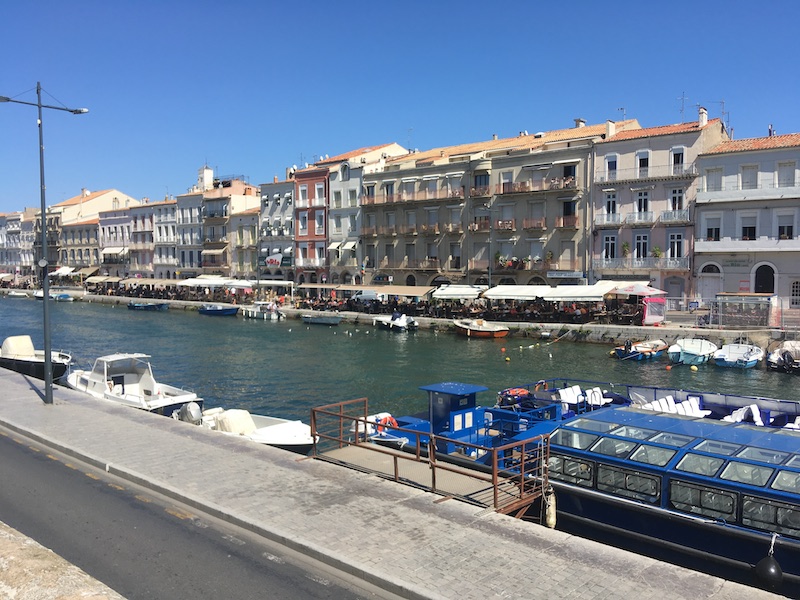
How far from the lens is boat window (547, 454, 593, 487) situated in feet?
38.8

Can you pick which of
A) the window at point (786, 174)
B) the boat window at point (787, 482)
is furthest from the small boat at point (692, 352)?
the boat window at point (787, 482)

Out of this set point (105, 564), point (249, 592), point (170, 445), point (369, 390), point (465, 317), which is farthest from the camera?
point (465, 317)

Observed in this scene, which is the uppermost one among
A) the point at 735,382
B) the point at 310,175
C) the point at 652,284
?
the point at 310,175

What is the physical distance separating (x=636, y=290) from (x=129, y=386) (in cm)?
3263

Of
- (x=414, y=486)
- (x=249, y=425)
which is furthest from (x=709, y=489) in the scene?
(x=249, y=425)

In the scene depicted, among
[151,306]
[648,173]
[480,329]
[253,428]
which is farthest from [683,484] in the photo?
[151,306]

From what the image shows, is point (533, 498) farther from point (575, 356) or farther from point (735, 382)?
point (575, 356)

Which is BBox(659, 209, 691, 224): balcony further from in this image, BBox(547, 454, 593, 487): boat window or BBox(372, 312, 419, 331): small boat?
BBox(547, 454, 593, 487): boat window

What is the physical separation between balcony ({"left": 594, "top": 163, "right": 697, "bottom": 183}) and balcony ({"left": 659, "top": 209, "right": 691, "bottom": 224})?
94.9 inches

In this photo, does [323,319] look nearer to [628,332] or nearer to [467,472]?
[628,332]

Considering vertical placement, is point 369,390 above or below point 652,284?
below

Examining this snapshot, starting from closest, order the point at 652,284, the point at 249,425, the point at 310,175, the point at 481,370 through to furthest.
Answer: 1. the point at 249,425
2. the point at 481,370
3. the point at 652,284
4. the point at 310,175

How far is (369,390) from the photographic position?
28.5 meters

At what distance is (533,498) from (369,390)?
59.2 ft
